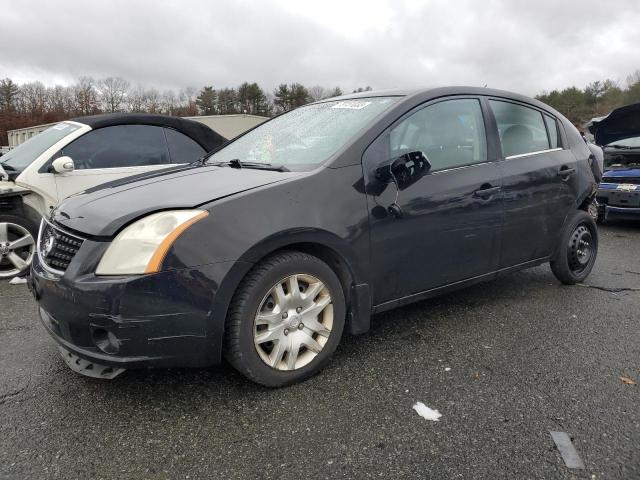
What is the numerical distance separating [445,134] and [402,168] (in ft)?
2.15

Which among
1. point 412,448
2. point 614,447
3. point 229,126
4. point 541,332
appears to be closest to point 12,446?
point 412,448

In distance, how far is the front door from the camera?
2668 millimetres

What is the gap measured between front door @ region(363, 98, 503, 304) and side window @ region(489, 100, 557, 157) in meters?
0.22

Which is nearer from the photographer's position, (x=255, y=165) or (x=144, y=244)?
(x=144, y=244)

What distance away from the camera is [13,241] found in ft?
14.9

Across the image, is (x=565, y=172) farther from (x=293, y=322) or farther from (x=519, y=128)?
(x=293, y=322)

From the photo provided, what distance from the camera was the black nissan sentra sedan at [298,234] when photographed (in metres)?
2.05

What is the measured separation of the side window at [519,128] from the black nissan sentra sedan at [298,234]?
17 millimetres

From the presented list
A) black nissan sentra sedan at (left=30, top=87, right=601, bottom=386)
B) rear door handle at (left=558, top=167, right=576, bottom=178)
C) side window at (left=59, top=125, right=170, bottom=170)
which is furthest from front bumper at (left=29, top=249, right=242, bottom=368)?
side window at (left=59, top=125, right=170, bottom=170)

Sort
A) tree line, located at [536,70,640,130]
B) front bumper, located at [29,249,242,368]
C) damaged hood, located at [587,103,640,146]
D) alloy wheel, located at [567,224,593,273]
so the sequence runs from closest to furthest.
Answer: front bumper, located at [29,249,242,368]
alloy wheel, located at [567,224,593,273]
damaged hood, located at [587,103,640,146]
tree line, located at [536,70,640,130]

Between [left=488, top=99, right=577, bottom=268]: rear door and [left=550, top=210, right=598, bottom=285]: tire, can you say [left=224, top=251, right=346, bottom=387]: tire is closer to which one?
[left=488, top=99, right=577, bottom=268]: rear door

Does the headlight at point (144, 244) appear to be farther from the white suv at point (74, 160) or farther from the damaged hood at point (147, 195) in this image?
the white suv at point (74, 160)

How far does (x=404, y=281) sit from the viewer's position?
9.25ft

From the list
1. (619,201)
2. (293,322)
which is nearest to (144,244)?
(293,322)
